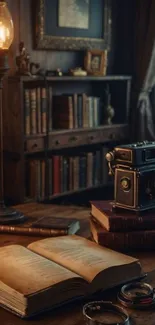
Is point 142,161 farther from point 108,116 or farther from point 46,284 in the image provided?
point 108,116

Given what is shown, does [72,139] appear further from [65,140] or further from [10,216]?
[10,216]

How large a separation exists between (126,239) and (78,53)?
2.69 m

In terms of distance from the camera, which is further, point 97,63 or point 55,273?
point 97,63

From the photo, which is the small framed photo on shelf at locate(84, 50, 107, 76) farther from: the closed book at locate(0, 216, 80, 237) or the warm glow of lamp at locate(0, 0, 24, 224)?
the closed book at locate(0, 216, 80, 237)

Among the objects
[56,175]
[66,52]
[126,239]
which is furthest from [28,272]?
[66,52]

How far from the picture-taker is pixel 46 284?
4.06 ft

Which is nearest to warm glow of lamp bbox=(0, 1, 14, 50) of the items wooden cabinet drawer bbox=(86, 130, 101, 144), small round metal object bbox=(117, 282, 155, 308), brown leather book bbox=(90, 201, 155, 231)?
brown leather book bbox=(90, 201, 155, 231)

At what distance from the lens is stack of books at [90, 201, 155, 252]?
1.61 m

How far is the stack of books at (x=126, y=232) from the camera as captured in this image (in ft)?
5.28

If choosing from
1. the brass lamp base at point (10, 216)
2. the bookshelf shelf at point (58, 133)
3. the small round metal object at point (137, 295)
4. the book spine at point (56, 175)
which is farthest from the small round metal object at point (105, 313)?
the book spine at point (56, 175)

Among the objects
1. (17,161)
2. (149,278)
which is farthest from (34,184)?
(149,278)

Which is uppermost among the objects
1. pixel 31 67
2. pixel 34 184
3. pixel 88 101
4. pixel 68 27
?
pixel 68 27

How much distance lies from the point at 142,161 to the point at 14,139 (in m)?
1.90

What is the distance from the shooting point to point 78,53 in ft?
13.4
